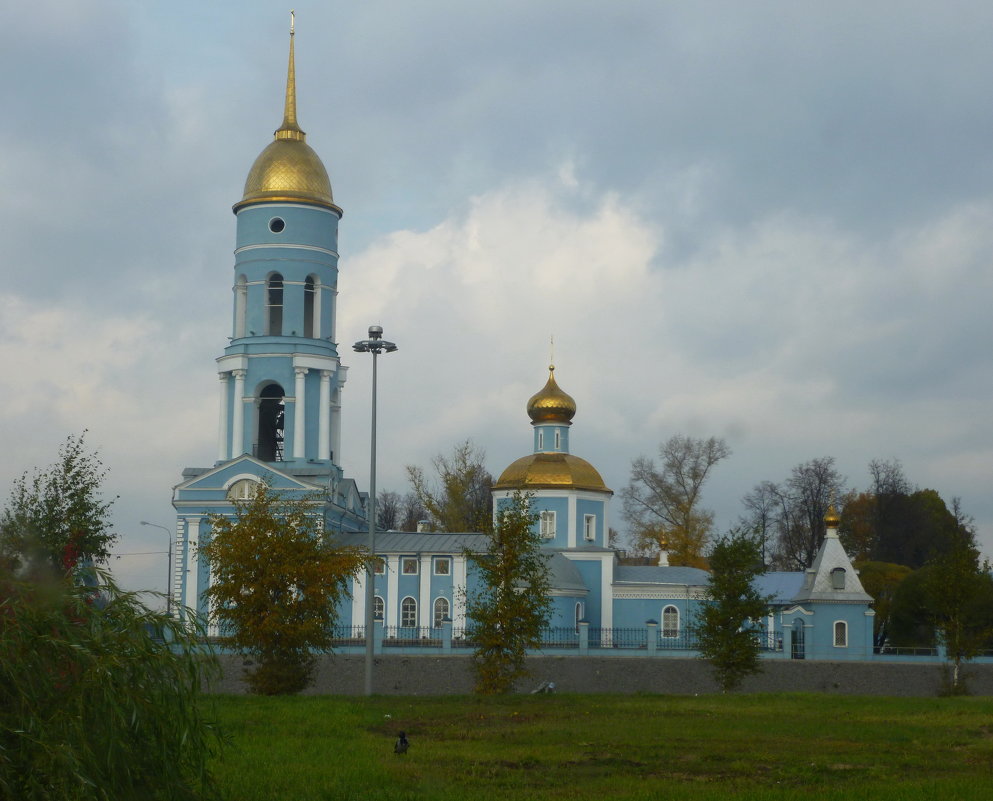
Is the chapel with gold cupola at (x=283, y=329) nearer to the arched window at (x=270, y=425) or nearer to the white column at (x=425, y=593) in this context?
the arched window at (x=270, y=425)

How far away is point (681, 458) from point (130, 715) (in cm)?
5097

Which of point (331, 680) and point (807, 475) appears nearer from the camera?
point (331, 680)

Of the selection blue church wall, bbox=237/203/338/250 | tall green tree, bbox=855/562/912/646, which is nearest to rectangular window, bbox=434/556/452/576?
blue church wall, bbox=237/203/338/250

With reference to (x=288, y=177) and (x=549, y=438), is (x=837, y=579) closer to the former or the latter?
(x=549, y=438)

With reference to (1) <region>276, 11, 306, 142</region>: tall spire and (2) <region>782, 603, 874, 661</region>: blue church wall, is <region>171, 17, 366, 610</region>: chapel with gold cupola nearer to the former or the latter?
(1) <region>276, 11, 306, 142</region>: tall spire

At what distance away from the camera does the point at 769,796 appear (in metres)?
12.1

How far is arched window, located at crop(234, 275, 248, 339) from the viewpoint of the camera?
45500 millimetres

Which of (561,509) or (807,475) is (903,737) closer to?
(561,509)

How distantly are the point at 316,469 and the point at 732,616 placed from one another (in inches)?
716

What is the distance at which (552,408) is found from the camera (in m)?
50.9

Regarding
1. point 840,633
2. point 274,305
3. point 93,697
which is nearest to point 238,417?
point 274,305

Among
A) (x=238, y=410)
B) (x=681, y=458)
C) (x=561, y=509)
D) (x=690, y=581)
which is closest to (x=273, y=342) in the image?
(x=238, y=410)

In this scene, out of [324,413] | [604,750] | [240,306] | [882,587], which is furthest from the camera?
[882,587]

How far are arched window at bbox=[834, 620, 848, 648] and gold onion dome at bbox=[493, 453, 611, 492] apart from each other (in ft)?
34.2
